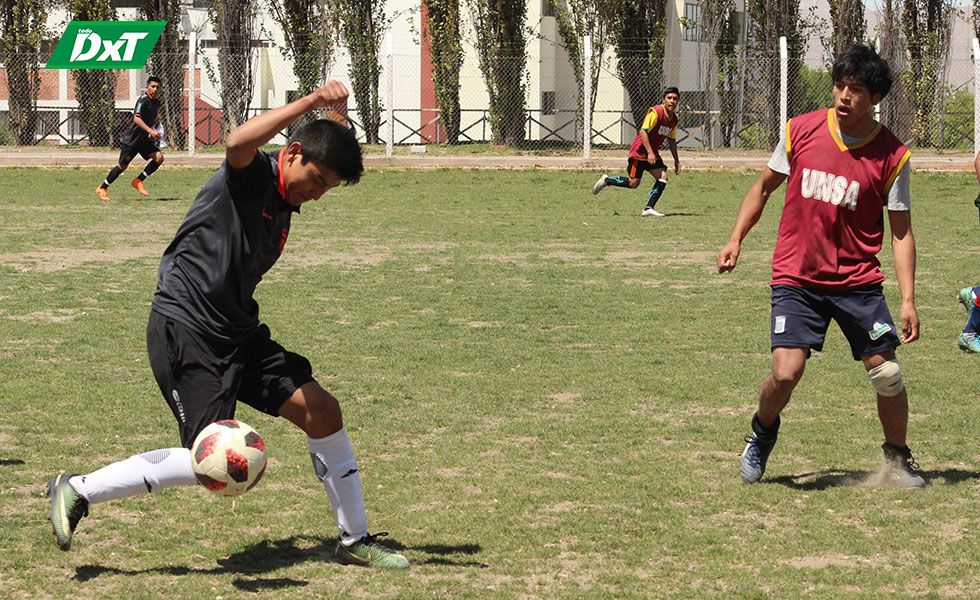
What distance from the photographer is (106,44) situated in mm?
34156

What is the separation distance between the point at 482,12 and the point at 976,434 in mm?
30728

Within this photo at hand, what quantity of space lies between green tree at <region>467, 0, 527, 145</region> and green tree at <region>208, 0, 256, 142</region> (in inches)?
236

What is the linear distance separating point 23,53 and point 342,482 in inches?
1333

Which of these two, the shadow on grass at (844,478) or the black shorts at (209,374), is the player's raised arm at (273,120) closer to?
the black shorts at (209,374)

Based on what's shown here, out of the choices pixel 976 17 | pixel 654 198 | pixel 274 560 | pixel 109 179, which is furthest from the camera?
pixel 976 17

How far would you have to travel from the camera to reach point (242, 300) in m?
5.02

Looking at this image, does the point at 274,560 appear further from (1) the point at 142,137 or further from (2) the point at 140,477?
(1) the point at 142,137

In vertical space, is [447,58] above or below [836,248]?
above

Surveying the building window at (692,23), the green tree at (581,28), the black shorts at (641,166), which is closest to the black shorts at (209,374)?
the black shorts at (641,166)

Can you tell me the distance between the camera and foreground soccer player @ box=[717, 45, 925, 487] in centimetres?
621

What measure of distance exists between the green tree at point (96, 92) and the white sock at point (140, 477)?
105 feet

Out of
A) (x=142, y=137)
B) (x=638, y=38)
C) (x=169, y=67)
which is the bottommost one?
(x=142, y=137)

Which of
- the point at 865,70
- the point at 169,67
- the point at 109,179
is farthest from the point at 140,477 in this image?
the point at 169,67

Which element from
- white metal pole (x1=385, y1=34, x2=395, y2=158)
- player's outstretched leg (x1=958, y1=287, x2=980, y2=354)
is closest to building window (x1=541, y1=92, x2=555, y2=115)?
white metal pole (x1=385, y1=34, x2=395, y2=158)
